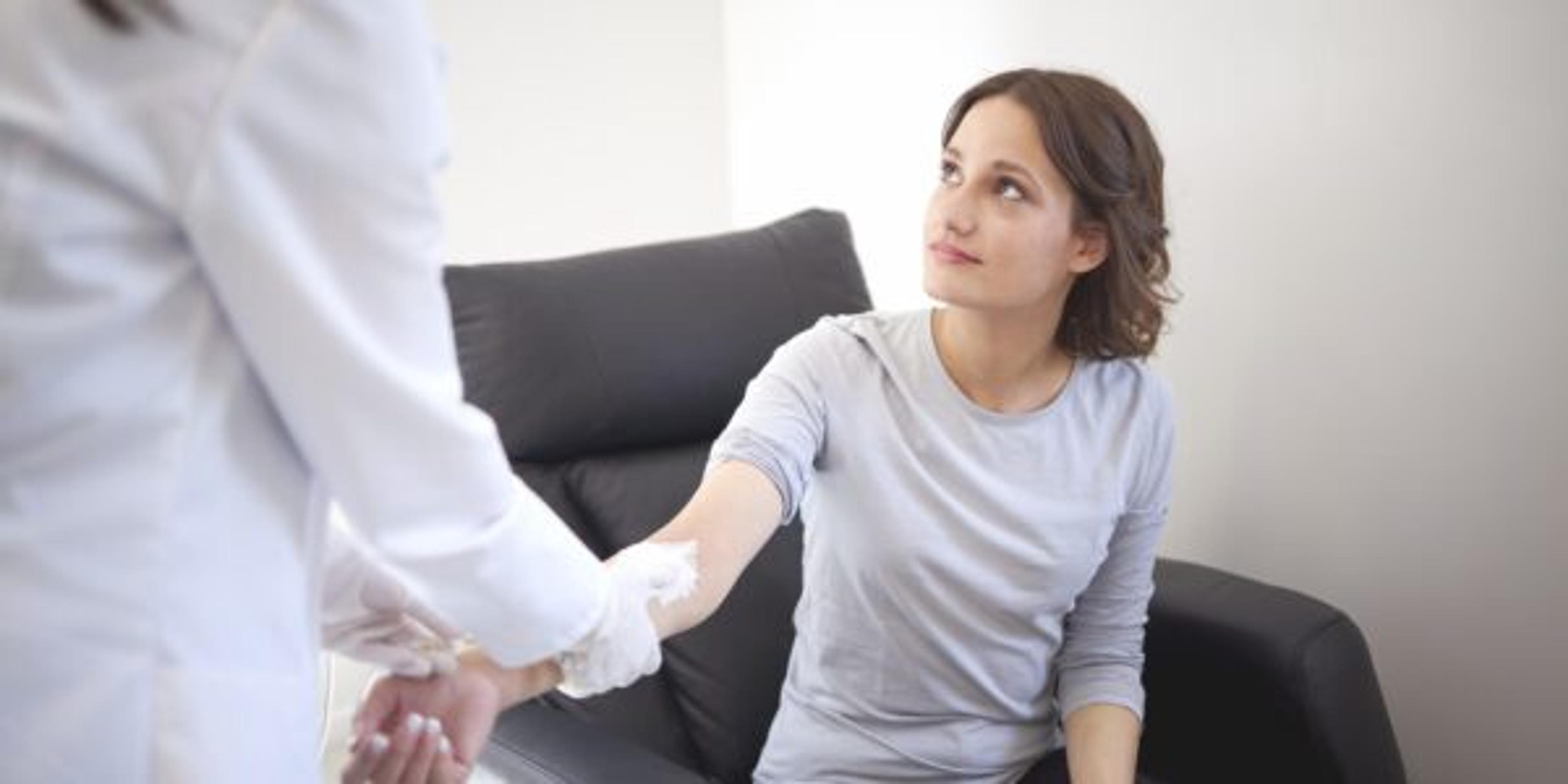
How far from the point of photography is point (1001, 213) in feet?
3.81

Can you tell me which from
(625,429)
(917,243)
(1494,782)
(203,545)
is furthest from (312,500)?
(917,243)

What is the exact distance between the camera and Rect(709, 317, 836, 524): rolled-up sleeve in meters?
1.07

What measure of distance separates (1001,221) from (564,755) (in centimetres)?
67

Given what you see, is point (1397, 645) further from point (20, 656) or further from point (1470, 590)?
point (20, 656)

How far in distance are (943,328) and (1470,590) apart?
0.72m

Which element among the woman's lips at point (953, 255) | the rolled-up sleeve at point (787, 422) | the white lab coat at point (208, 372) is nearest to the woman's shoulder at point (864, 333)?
the rolled-up sleeve at point (787, 422)

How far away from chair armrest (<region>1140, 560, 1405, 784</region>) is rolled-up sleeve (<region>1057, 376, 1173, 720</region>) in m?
0.11

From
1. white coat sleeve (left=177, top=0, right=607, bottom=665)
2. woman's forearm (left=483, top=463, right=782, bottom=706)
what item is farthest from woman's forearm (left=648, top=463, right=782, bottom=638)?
white coat sleeve (left=177, top=0, right=607, bottom=665)

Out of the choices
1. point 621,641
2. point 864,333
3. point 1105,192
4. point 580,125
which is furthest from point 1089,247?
point 580,125

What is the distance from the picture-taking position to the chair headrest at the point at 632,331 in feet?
4.68

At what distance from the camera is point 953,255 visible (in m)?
1.17

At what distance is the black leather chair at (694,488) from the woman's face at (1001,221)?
0.44 meters

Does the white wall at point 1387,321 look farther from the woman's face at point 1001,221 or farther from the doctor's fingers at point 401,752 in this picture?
the doctor's fingers at point 401,752

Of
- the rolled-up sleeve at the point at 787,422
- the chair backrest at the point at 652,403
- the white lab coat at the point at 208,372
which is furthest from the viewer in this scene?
the chair backrest at the point at 652,403
